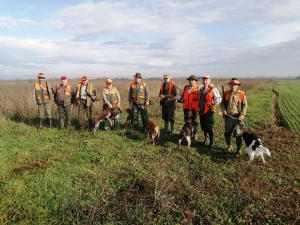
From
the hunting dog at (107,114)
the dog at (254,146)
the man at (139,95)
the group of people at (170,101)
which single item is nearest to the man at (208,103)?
the group of people at (170,101)

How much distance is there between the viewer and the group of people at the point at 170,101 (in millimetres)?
6762

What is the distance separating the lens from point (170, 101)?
8.83 metres

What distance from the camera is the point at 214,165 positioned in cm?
630

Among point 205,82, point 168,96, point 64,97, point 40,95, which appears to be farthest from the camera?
point 40,95

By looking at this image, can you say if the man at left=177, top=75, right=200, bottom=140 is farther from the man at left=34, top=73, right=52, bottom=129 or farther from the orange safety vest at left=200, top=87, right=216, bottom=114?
the man at left=34, top=73, right=52, bottom=129

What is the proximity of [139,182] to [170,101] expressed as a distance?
430 cm

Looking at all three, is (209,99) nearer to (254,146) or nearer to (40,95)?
(254,146)

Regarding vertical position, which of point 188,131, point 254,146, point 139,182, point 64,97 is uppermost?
point 64,97

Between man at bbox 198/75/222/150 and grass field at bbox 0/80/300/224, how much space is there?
0.85 meters

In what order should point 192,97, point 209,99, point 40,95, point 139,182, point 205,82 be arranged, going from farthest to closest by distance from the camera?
point 40,95, point 192,97, point 205,82, point 209,99, point 139,182

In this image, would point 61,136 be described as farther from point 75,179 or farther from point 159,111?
point 159,111

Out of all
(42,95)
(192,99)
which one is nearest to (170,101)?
(192,99)

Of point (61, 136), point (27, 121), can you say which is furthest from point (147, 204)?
point (27, 121)

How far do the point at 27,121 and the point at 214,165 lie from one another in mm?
10062
